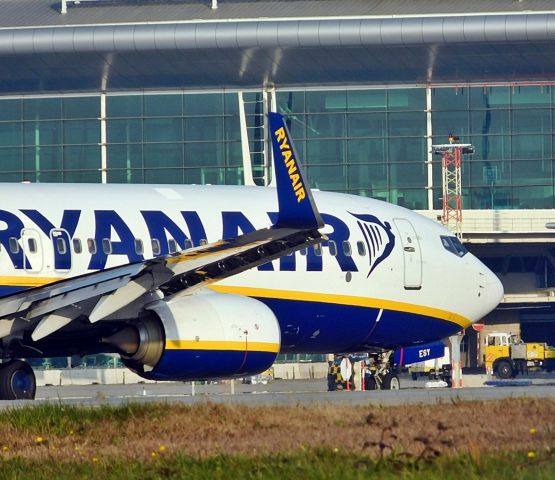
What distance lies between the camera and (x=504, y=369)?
2430 inches

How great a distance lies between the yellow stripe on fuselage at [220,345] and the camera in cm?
2108

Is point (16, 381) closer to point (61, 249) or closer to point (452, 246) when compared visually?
point (61, 249)

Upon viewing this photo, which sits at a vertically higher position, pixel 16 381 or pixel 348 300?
pixel 348 300

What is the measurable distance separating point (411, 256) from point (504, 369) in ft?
120

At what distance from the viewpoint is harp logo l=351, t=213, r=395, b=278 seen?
25.7 meters

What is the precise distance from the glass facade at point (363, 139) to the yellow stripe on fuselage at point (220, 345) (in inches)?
1635

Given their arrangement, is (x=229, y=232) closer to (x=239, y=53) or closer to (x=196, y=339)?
(x=196, y=339)

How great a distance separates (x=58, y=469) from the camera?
12203mm

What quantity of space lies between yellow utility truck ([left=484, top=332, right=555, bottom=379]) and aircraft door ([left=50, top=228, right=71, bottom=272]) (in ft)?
134

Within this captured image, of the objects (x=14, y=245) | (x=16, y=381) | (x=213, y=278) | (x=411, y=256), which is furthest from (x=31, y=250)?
(x=411, y=256)

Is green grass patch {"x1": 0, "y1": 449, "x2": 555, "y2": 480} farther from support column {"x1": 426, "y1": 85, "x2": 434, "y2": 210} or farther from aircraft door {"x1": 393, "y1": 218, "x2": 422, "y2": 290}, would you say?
support column {"x1": 426, "y1": 85, "x2": 434, "y2": 210}

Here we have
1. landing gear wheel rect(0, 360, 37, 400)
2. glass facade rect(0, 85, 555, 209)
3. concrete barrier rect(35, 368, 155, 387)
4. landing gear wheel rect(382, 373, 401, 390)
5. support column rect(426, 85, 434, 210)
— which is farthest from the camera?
glass facade rect(0, 85, 555, 209)

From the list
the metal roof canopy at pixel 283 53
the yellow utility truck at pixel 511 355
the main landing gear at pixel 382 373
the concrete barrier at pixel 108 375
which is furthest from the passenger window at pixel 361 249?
the yellow utility truck at pixel 511 355

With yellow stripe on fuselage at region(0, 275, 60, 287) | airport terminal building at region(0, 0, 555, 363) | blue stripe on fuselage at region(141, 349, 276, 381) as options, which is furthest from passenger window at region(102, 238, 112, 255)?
airport terminal building at region(0, 0, 555, 363)
